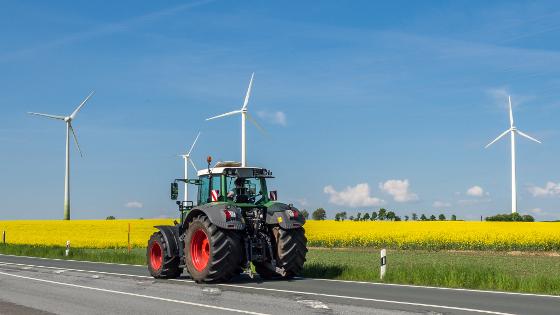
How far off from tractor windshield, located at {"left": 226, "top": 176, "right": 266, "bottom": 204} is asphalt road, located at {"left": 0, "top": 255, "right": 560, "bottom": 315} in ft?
6.01

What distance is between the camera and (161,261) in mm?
16516

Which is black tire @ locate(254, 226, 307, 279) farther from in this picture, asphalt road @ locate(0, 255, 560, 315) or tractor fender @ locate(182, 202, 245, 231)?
tractor fender @ locate(182, 202, 245, 231)

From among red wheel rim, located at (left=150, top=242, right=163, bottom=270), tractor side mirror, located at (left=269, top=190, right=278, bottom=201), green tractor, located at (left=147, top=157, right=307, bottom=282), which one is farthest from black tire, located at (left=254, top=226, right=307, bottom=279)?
red wheel rim, located at (left=150, top=242, right=163, bottom=270)

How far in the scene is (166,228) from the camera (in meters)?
16.7

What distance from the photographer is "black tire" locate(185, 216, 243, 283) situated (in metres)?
14.5

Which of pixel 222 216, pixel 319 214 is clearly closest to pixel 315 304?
pixel 222 216

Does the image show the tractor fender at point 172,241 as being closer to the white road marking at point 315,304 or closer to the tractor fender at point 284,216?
the tractor fender at point 284,216

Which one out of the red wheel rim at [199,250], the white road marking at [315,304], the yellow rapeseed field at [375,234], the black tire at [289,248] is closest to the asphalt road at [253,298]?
the white road marking at [315,304]

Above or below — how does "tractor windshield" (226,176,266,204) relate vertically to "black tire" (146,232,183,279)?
above

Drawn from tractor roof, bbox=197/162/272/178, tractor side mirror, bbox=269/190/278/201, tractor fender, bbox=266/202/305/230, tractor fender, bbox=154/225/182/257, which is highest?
tractor roof, bbox=197/162/272/178

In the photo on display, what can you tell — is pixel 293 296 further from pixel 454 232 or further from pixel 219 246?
pixel 454 232

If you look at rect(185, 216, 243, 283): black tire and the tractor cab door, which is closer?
rect(185, 216, 243, 283): black tire

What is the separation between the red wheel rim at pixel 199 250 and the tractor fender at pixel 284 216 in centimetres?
142

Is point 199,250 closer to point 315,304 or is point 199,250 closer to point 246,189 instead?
point 246,189
